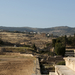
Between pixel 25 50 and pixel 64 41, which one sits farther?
pixel 64 41

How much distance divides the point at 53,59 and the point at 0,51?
1406 centimetres

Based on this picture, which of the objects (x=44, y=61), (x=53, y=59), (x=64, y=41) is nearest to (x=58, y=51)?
(x=53, y=59)

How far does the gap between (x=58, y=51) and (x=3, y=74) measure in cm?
2078

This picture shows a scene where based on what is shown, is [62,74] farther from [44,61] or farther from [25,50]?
[25,50]

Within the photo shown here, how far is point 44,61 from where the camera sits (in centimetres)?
2236

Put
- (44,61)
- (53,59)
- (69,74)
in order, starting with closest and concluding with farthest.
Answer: (69,74)
(44,61)
(53,59)

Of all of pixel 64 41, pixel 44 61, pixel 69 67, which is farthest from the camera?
pixel 64 41

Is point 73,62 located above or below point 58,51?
above

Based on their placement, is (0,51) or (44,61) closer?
(44,61)

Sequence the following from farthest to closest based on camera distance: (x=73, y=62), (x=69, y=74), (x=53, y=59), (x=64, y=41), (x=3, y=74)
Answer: (x=64, y=41) → (x=53, y=59) → (x=3, y=74) → (x=73, y=62) → (x=69, y=74)

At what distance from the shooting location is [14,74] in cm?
1270

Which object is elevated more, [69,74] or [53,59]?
[69,74]

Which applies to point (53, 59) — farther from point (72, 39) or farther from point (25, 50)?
point (72, 39)

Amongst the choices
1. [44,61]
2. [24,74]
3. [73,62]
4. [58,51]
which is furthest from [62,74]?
[58,51]
